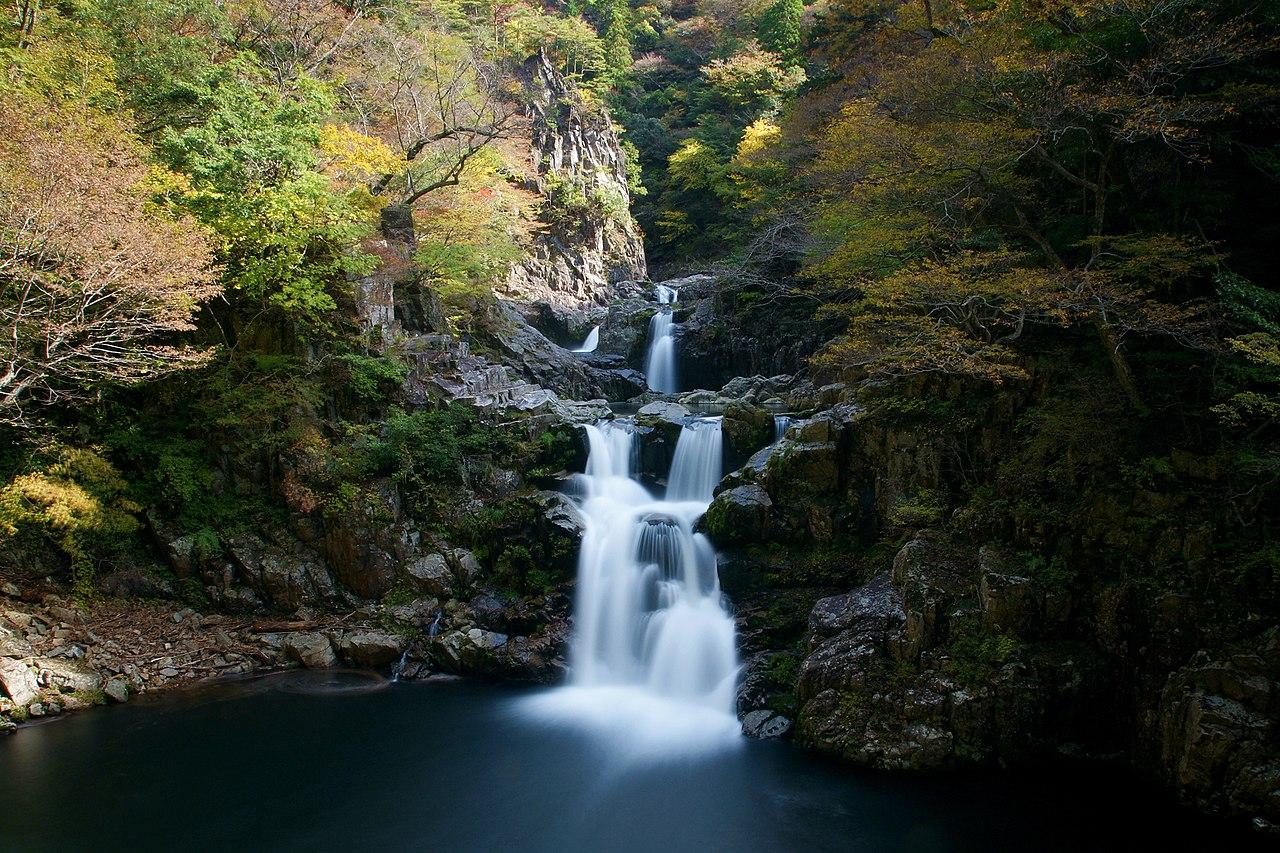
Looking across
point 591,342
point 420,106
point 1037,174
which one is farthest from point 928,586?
point 420,106

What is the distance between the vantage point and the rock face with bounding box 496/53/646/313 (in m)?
28.5

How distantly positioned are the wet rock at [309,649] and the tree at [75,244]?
16.6 ft

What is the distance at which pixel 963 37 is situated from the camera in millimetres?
12750

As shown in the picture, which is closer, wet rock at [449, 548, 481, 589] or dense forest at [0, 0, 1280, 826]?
dense forest at [0, 0, 1280, 826]

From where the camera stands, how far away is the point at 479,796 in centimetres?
884

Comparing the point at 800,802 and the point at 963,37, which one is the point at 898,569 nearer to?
the point at 800,802

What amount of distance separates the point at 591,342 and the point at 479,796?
706 inches

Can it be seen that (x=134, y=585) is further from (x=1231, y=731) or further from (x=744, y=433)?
(x=1231, y=731)

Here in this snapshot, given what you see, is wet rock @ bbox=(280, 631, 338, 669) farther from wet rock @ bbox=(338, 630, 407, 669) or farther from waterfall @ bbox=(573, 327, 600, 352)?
waterfall @ bbox=(573, 327, 600, 352)

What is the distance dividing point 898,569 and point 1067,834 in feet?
11.7

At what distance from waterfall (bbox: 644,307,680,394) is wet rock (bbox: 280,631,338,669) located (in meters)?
12.6

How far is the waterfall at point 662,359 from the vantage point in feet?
73.0

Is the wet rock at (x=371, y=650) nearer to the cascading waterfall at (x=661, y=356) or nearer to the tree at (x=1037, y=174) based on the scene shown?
the tree at (x=1037, y=174)

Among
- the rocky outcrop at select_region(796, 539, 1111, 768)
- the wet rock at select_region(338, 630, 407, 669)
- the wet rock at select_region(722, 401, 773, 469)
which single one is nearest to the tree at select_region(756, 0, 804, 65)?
the wet rock at select_region(722, 401, 773, 469)
